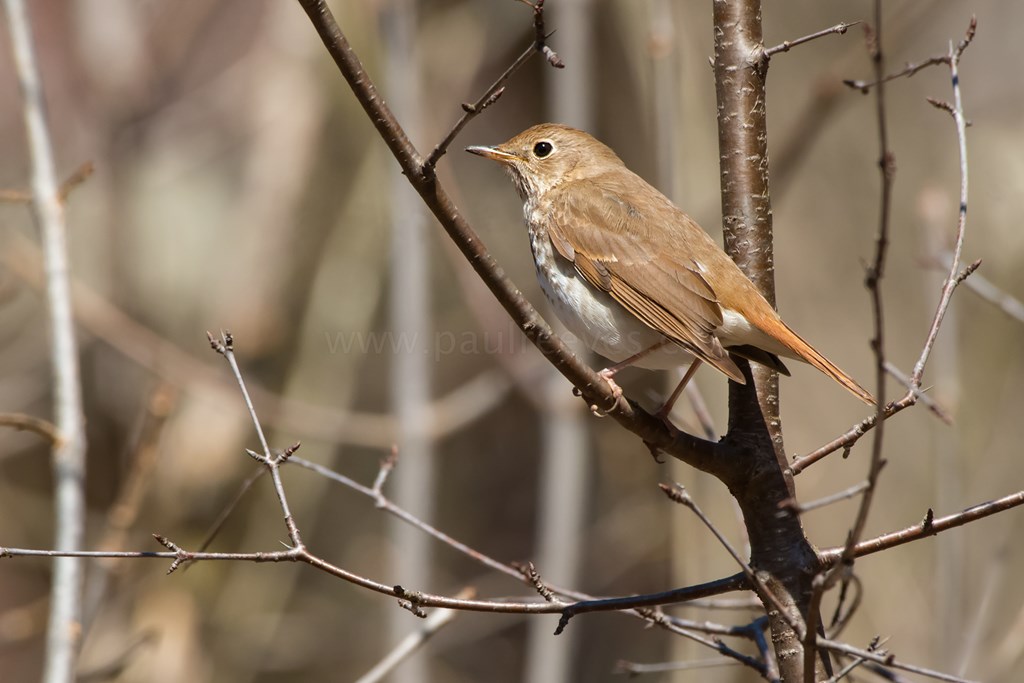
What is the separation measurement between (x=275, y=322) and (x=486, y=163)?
2.67 m

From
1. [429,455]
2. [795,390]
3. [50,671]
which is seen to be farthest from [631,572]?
[50,671]

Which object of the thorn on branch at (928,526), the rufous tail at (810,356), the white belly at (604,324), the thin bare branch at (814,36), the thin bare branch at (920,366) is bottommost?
the thorn on branch at (928,526)

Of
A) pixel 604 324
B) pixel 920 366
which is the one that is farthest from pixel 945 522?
pixel 604 324

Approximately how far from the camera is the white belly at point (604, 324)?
378cm

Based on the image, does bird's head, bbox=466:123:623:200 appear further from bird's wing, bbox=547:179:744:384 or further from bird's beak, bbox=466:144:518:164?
bird's wing, bbox=547:179:744:384

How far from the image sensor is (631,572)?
7910 mm

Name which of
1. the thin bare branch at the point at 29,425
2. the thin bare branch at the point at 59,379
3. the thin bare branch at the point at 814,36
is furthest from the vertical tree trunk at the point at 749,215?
the thin bare branch at the point at 29,425

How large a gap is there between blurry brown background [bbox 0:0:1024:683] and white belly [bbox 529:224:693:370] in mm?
1360

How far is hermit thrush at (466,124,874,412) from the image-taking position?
132 inches

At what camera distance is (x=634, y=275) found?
384cm

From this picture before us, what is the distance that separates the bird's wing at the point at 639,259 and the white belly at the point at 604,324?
6cm

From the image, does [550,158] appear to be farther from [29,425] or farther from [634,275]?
[29,425]

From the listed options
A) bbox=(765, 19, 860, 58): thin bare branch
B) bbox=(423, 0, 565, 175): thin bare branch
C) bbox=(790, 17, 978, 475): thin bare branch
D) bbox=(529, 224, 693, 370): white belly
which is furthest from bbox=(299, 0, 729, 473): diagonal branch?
bbox=(765, 19, 860, 58): thin bare branch

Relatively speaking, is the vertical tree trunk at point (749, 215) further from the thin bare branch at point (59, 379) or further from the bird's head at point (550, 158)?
the thin bare branch at point (59, 379)
